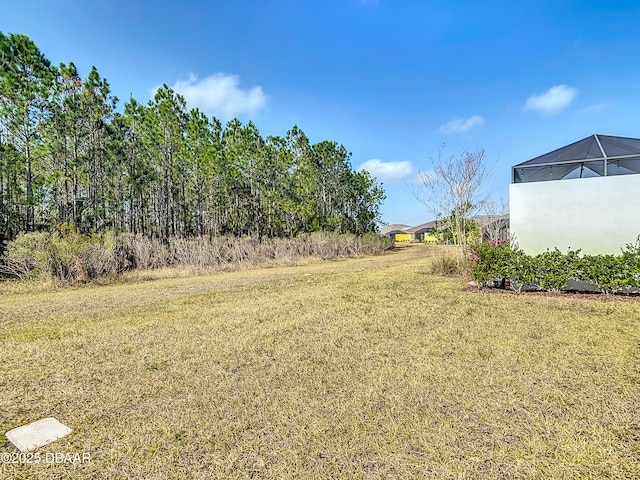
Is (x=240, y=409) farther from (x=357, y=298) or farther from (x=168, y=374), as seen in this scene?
(x=357, y=298)

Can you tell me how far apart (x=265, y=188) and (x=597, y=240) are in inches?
784

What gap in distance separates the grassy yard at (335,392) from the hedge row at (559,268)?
1.06 m

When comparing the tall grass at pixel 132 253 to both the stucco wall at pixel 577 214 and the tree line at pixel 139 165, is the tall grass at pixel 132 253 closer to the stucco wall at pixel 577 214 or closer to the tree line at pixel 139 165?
the tree line at pixel 139 165

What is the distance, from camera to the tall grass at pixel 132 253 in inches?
367

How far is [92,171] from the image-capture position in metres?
16.2

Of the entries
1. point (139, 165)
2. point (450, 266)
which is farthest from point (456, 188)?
point (139, 165)

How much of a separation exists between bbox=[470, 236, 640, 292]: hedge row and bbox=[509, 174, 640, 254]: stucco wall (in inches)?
10.6

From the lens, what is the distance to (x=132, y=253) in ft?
42.3

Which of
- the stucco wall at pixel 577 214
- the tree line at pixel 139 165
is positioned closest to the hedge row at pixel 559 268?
the stucco wall at pixel 577 214

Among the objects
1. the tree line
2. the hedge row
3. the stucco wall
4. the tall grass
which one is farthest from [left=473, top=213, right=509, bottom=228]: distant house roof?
the tree line

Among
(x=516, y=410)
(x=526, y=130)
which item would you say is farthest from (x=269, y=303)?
(x=526, y=130)

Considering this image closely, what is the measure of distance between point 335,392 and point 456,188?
9413 millimetres

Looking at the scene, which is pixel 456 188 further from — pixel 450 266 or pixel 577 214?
pixel 577 214

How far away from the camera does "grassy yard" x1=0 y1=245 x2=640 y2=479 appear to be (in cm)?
176
